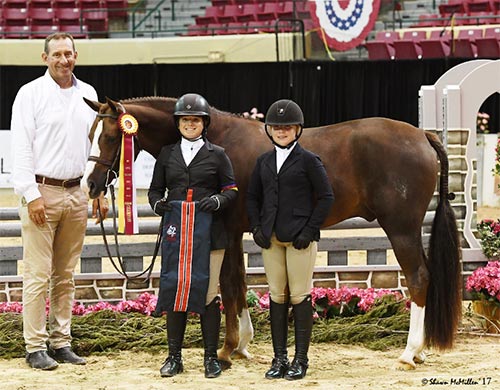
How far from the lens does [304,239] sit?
15.5 feet

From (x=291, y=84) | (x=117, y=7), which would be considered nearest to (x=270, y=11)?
(x=291, y=84)

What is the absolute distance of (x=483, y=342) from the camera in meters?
5.88

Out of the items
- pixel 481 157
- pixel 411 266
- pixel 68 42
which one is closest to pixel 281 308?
pixel 411 266

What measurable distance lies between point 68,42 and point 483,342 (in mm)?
3363

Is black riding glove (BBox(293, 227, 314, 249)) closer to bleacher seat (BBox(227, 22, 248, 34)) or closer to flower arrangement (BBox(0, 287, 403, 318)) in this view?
flower arrangement (BBox(0, 287, 403, 318))

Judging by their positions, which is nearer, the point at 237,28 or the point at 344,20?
the point at 344,20

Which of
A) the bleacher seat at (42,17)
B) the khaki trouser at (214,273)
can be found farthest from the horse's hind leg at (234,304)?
the bleacher seat at (42,17)

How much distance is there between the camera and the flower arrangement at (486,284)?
5.96 meters

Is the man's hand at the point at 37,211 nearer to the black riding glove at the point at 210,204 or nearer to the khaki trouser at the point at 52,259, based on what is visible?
the khaki trouser at the point at 52,259

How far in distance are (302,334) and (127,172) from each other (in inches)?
53.6

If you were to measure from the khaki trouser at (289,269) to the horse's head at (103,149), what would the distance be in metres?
1.01

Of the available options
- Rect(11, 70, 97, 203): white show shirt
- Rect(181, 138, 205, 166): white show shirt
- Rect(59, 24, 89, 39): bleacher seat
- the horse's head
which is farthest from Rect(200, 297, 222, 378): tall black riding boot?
Rect(59, 24, 89, 39): bleacher seat

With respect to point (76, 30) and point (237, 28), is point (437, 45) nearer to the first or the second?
point (237, 28)

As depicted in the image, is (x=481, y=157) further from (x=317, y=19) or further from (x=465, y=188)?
(x=465, y=188)
